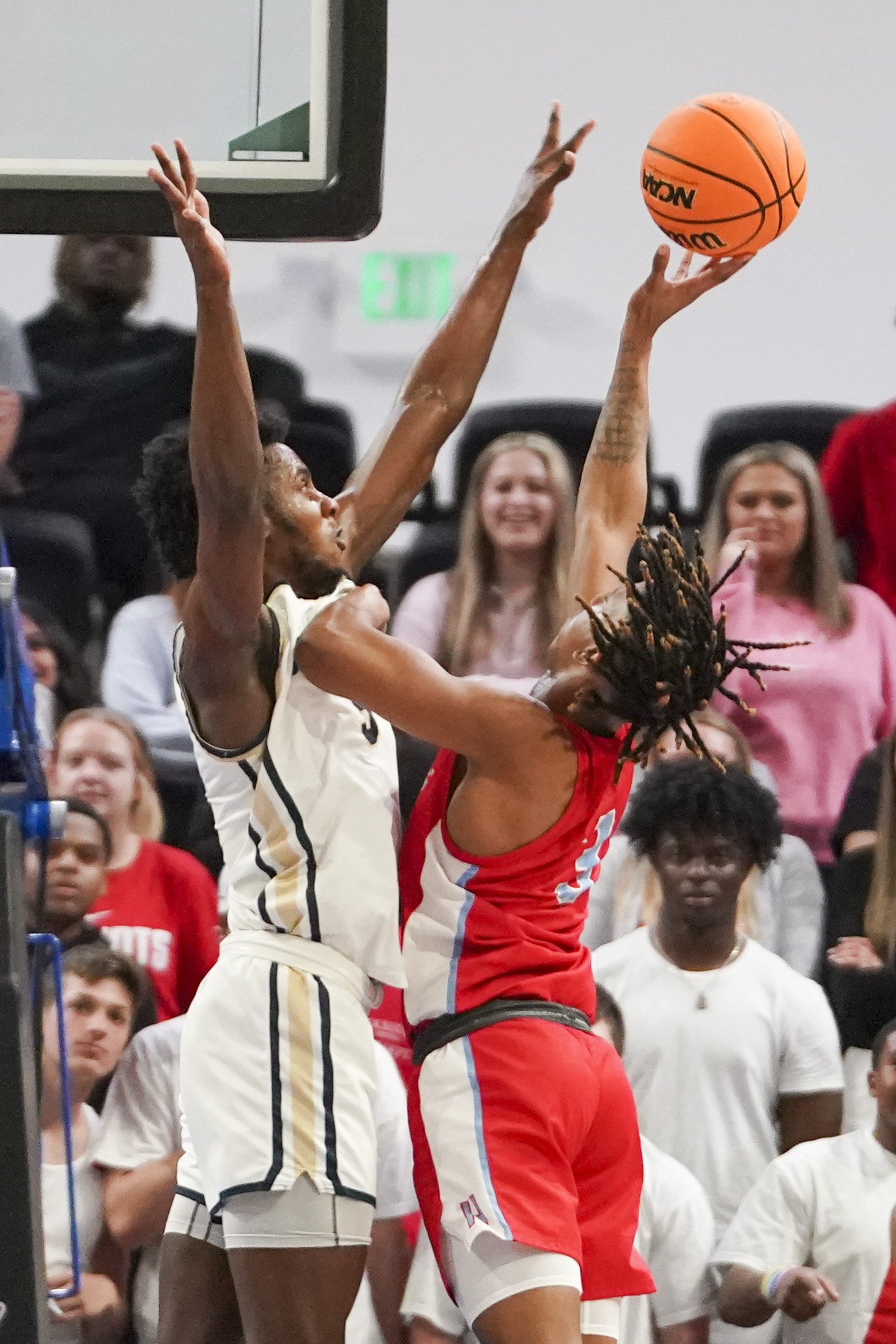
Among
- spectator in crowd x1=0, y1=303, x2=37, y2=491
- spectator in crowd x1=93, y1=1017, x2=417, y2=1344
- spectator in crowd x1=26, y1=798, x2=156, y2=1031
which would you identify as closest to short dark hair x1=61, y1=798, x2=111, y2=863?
spectator in crowd x1=26, y1=798, x2=156, y2=1031

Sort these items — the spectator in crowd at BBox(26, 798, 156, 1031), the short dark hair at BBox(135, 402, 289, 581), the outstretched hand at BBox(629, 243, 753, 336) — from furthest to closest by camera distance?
1. the spectator in crowd at BBox(26, 798, 156, 1031)
2. the outstretched hand at BBox(629, 243, 753, 336)
3. the short dark hair at BBox(135, 402, 289, 581)

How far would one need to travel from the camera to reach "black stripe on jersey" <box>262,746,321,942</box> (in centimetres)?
280

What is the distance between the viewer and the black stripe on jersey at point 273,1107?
2666 mm

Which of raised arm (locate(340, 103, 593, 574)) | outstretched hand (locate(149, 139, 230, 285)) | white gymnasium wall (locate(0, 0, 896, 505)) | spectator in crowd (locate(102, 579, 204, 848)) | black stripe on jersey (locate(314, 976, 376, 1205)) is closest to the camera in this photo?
outstretched hand (locate(149, 139, 230, 285))

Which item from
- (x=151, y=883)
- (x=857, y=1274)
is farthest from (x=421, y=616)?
(x=857, y=1274)

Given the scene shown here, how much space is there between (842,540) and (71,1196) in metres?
3.56

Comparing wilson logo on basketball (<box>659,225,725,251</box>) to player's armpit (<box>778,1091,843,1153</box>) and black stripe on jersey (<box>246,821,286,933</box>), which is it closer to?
black stripe on jersey (<box>246,821,286,933</box>)

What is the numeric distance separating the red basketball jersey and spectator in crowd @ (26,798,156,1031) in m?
1.66

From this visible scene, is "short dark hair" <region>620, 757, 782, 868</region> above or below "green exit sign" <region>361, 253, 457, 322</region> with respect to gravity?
below

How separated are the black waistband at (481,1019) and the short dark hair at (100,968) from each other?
1566 millimetres

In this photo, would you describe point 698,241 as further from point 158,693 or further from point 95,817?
point 158,693

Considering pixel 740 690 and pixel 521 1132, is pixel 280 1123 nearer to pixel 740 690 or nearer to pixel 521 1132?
pixel 521 1132

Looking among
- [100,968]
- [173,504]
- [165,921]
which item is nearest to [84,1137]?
[100,968]

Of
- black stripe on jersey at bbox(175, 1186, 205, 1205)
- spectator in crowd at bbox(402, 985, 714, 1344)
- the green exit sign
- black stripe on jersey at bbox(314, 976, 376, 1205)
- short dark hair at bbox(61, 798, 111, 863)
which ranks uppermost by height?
the green exit sign
